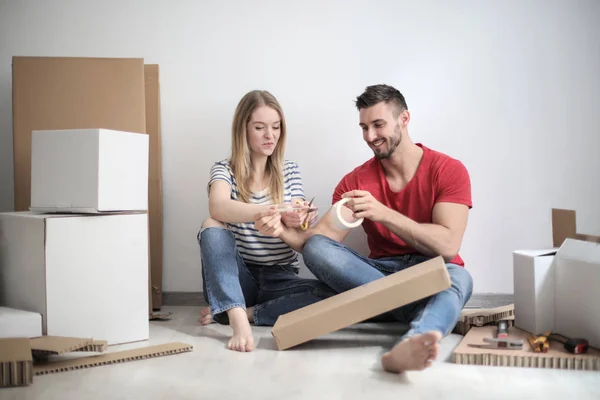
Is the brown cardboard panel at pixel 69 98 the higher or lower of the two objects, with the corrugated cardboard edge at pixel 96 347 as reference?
higher

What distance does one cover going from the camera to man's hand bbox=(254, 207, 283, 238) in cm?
214

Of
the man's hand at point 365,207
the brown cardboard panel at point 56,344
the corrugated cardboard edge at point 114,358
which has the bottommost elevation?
the corrugated cardboard edge at point 114,358

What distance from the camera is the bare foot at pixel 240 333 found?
2.02m

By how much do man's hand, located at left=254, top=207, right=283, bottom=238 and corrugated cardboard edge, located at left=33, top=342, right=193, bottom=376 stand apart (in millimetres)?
457

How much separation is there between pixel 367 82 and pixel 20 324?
65.0 inches

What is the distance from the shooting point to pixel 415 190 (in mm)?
2357

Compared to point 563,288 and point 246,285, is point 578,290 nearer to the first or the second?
point 563,288

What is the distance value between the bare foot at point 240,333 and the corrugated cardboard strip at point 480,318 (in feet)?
2.42

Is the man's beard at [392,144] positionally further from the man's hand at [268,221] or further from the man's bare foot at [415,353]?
the man's bare foot at [415,353]

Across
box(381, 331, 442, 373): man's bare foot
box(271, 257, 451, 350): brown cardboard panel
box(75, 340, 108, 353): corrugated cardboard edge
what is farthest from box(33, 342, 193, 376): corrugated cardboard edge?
box(381, 331, 442, 373): man's bare foot

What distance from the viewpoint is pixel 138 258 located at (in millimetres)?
2145

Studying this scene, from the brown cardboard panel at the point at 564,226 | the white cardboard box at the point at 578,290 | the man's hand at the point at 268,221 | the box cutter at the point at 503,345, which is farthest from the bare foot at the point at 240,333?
the brown cardboard panel at the point at 564,226

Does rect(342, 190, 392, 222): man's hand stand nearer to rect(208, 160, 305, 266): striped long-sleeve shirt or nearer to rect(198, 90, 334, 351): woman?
rect(198, 90, 334, 351): woman

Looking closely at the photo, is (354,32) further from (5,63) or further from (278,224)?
(5,63)
